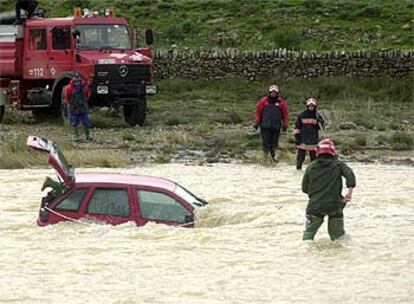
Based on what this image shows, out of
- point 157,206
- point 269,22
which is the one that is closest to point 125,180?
point 157,206

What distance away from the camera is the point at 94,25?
29.4 m

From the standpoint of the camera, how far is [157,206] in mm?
14094

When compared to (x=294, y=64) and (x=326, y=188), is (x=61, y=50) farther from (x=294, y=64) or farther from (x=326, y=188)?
(x=326, y=188)

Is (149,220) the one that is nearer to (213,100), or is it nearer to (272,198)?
(272,198)

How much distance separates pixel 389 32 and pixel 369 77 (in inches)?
225

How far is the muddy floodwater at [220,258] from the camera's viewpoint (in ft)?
37.7

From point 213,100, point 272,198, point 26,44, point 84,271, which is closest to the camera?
point 84,271

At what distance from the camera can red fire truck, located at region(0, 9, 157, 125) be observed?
29.0m

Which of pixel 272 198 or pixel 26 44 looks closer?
pixel 272 198

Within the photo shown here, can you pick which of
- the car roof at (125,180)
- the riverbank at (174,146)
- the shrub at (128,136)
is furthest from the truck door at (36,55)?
the car roof at (125,180)

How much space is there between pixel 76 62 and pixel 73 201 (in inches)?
612

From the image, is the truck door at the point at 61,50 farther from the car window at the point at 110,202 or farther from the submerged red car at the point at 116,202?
the car window at the point at 110,202

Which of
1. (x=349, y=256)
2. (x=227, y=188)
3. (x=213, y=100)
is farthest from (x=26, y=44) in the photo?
(x=349, y=256)

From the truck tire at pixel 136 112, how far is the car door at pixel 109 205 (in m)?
15.7
